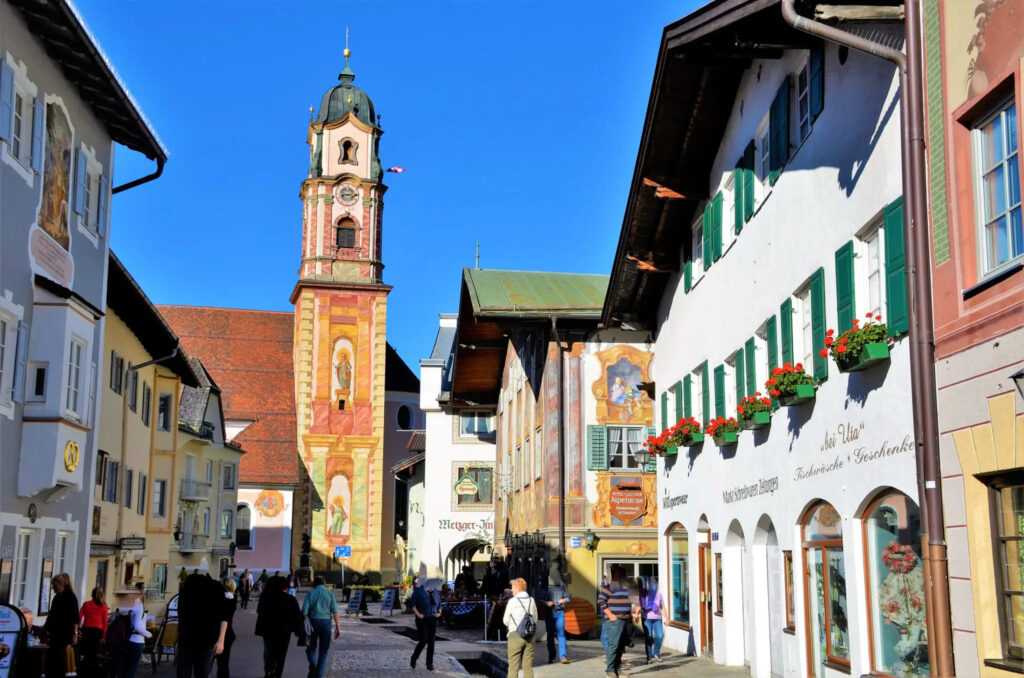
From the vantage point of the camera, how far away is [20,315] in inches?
644

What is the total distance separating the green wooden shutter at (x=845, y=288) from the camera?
40.3ft

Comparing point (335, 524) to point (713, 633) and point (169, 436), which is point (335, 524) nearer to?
point (169, 436)

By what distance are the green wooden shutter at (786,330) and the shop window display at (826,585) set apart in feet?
6.29

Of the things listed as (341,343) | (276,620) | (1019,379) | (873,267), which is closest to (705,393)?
(873,267)

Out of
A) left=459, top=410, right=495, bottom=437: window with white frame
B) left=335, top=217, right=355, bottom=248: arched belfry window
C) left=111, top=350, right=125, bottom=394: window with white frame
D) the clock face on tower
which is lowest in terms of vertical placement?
left=111, top=350, right=125, bottom=394: window with white frame

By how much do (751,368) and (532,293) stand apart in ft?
56.2

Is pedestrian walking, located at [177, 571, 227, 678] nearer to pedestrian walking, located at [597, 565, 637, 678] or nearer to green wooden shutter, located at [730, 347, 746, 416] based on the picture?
pedestrian walking, located at [597, 565, 637, 678]

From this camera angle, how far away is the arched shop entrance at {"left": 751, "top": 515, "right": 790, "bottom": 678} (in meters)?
16.0

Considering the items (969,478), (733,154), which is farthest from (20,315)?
(969,478)

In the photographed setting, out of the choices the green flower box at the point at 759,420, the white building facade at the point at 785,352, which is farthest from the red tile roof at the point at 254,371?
the green flower box at the point at 759,420

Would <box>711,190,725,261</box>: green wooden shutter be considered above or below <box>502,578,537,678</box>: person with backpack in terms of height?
above

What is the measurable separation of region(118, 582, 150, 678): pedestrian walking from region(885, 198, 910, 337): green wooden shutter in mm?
9198

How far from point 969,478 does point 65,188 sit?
14015 millimetres

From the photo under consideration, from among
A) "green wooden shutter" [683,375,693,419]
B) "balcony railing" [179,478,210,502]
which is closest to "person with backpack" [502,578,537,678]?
"green wooden shutter" [683,375,693,419]
